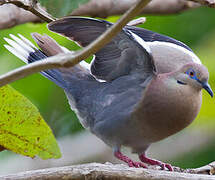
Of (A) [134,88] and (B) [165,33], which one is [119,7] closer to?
(A) [134,88]

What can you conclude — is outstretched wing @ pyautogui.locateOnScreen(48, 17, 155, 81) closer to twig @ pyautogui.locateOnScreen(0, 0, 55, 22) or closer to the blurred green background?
twig @ pyautogui.locateOnScreen(0, 0, 55, 22)

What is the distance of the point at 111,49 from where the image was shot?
2709mm

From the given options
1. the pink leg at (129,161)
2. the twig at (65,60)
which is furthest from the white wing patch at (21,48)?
the twig at (65,60)

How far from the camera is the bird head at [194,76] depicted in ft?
8.50

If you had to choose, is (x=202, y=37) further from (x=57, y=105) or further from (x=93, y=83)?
(x=93, y=83)

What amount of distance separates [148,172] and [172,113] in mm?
542

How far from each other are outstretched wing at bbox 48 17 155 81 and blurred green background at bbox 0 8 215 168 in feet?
3.59

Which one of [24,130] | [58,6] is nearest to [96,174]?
[24,130]

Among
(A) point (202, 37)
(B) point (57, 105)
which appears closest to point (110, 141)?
→ (B) point (57, 105)

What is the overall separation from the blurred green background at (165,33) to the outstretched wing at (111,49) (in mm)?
1094

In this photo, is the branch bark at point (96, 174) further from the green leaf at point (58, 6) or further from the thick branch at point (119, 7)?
the thick branch at point (119, 7)

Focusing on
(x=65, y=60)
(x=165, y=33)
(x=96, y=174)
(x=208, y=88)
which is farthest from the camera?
(x=165, y=33)

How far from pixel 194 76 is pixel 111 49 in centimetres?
43

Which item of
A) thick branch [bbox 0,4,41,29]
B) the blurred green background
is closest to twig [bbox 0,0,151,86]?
thick branch [bbox 0,4,41,29]
